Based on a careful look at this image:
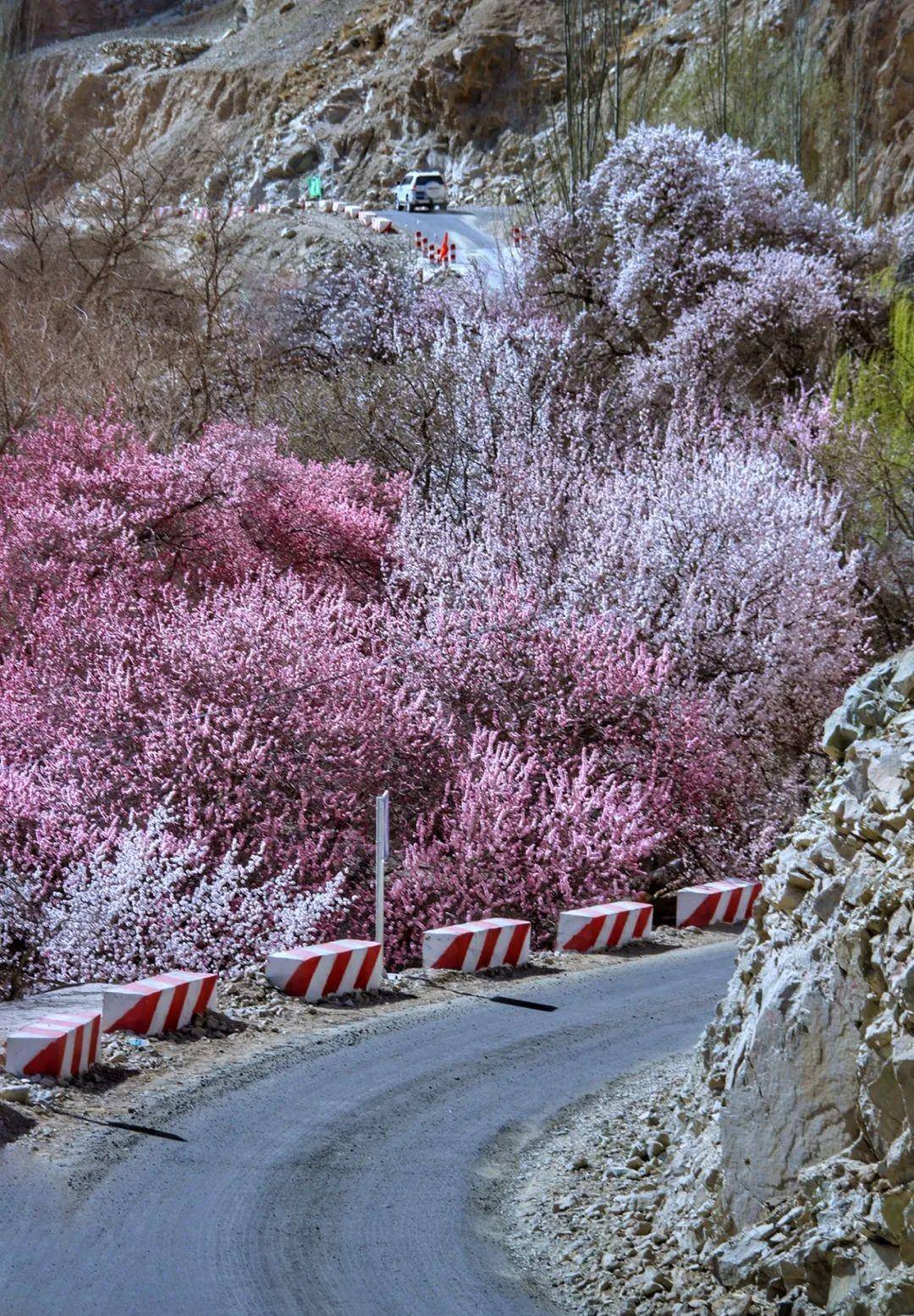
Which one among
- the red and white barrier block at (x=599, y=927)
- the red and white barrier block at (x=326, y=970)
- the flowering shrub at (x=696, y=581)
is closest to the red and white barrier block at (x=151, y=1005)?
the red and white barrier block at (x=326, y=970)

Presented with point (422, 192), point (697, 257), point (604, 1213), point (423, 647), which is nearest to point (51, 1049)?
point (604, 1213)

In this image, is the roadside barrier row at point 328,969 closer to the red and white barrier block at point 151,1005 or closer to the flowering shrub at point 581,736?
the red and white barrier block at point 151,1005

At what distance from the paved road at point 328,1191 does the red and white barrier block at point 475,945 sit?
1.43 meters

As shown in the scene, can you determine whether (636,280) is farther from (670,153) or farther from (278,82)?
(278,82)

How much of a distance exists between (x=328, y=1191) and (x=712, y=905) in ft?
26.7

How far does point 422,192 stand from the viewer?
6800 cm

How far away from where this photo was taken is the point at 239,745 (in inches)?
583

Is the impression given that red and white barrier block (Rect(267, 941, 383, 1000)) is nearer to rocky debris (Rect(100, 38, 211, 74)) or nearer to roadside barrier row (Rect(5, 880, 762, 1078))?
roadside barrier row (Rect(5, 880, 762, 1078))

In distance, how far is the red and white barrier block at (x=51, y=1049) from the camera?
898 cm

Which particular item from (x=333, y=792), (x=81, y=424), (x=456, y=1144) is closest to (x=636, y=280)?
(x=81, y=424)

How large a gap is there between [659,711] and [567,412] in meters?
7.91

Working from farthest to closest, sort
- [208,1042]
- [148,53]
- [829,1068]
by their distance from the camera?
[148,53] < [208,1042] < [829,1068]

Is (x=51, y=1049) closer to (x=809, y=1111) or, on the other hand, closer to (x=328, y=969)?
(x=328, y=969)

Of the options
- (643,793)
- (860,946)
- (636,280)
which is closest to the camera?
(860,946)
